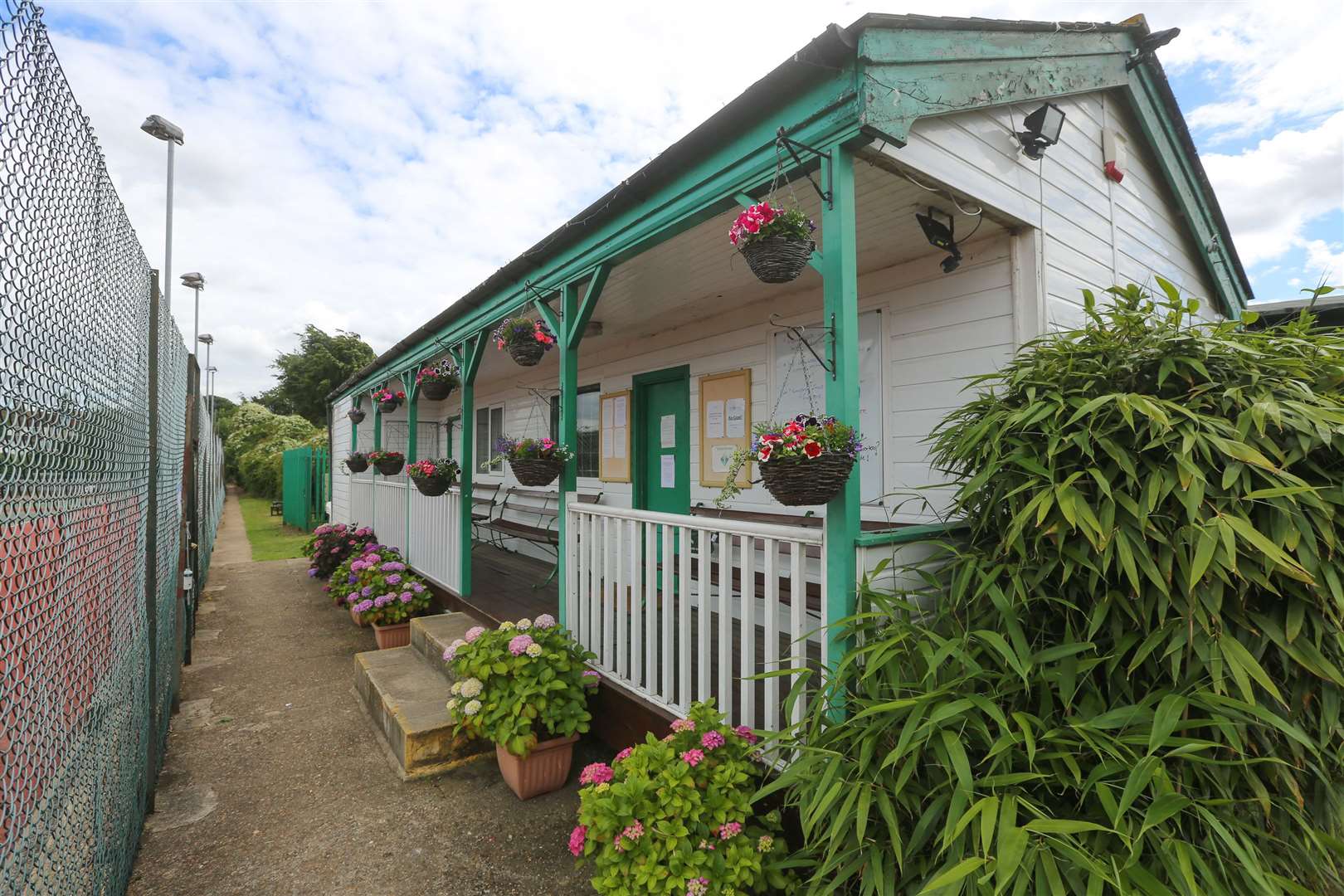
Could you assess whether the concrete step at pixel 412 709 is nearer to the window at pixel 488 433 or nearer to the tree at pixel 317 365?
the window at pixel 488 433

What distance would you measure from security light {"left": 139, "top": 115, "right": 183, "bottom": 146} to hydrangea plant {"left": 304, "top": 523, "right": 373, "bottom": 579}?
4.34 metres

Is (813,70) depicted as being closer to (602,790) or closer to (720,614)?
(720,614)

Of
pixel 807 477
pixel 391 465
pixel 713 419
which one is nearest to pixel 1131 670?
pixel 807 477

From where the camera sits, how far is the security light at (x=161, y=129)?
15.9ft

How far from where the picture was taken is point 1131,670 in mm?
1448

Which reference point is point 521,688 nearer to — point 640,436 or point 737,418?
point 737,418

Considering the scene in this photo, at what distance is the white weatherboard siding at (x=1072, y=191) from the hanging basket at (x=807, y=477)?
48.6 inches

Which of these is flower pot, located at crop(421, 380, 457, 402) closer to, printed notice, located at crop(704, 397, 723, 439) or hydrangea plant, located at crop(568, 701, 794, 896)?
printed notice, located at crop(704, 397, 723, 439)

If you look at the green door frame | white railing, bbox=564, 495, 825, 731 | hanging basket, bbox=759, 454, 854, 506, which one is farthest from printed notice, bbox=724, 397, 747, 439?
hanging basket, bbox=759, 454, 854, 506

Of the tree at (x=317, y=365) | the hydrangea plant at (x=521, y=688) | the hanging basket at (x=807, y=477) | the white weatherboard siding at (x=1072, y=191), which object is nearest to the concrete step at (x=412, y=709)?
the hydrangea plant at (x=521, y=688)

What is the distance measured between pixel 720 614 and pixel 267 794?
245cm

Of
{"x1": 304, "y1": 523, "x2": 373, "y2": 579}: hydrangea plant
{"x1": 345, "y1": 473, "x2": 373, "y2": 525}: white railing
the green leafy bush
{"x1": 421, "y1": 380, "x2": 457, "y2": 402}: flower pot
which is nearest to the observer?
the green leafy bush

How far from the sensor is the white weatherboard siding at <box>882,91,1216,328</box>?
102 inches

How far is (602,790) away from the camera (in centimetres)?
197
